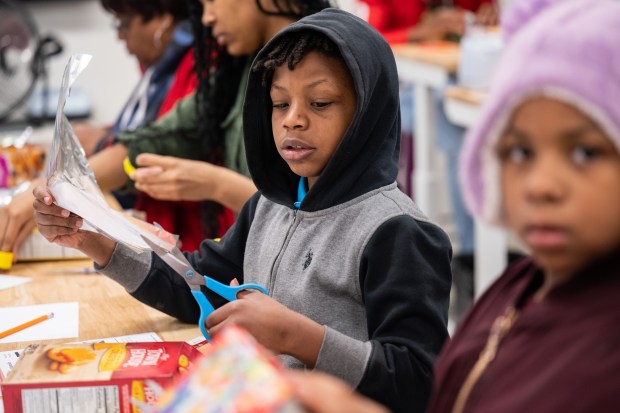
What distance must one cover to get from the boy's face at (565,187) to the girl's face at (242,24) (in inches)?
46.8

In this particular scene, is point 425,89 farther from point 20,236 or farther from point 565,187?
point 565,187

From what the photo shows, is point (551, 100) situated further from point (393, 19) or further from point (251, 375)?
point (393, 19)

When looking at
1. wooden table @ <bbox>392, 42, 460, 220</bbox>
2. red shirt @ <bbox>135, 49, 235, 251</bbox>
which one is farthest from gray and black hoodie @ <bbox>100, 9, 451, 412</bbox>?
wooden table @ <bbox>392, 42, 460, 220</bbox>

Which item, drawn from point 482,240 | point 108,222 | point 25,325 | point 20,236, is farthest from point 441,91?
point 108,222

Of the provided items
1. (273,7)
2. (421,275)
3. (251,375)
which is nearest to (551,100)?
(251,375)

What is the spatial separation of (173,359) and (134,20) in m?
1.69

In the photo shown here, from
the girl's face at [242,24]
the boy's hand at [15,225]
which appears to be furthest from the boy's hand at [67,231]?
the girl's face at [242,24]

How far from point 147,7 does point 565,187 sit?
205 cm

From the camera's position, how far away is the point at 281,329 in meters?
1.03

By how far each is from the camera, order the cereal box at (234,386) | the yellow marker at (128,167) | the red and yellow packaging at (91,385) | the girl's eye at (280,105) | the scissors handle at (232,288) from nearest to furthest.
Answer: the cereal box at (234,386)
the red and yellow packaging at (91,385)
the scissors handle at (232,288)
the girl's eye at (280,105)
the yellow marker at (128,167)

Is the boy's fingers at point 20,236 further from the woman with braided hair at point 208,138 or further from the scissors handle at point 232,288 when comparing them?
the scissors handle at point 232,288

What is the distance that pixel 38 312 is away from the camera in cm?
153

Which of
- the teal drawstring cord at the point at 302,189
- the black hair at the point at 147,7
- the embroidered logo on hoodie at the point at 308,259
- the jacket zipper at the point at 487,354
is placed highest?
the black hair at the point at 147,7

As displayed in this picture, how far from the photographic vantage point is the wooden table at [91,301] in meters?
1.42
